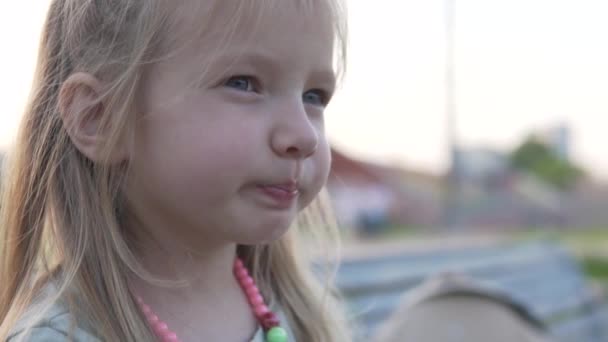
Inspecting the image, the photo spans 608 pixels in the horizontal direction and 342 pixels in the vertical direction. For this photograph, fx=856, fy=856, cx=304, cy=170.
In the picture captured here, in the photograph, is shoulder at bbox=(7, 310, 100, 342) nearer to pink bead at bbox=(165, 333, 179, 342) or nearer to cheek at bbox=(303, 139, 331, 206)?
pink bead at bbox=(165, 333, 179, 342)

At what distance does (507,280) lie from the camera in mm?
4375

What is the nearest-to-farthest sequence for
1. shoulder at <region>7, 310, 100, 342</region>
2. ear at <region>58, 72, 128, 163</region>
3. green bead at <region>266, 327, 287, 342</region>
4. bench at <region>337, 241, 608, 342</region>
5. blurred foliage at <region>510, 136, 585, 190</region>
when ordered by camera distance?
shoulder at <region>7, 310, 100, 342</region> → ear at <region>58, 72, 128, 163</region> → green bead at <region>266, 327, 287, 342</region> → bench at <region>337, 241, 608, 342</region> → blurred foliage at <region>510, 136, 585, 190</region>

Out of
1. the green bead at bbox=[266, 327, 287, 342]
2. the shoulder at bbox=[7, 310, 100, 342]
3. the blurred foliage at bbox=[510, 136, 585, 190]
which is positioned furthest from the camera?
the blurred foliage at bbox=[510, 136, 585, 190]

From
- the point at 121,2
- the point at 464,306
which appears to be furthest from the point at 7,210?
the point at 464,306

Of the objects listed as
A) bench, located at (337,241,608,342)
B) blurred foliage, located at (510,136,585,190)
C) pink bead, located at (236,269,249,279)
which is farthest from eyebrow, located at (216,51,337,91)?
blurred foliage, located at (510,136,585,190)

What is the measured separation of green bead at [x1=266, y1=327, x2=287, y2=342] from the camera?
50.2 inches

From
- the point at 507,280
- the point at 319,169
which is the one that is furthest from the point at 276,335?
the point at 507,280

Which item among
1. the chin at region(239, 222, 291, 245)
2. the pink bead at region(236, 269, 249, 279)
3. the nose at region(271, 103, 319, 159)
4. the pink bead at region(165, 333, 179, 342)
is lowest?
the pink bead at region(236, 269, 249, 279)

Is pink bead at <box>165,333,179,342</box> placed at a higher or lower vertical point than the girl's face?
lower

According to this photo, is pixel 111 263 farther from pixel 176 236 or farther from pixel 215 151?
pixel 215 151

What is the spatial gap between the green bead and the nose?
0.96 feet

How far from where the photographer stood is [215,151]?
1090 millimetres

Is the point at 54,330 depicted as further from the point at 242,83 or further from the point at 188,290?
the point at 242,83

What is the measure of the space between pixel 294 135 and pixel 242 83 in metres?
0.10
